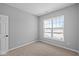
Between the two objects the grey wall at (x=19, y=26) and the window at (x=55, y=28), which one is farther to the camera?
the window at (x=55, y=28)

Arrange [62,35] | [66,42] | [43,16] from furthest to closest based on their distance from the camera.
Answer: [43,16], [62,35], [66,42]

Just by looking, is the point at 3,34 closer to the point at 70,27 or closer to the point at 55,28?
the point at 55,28

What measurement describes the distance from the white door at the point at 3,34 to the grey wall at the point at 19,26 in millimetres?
211

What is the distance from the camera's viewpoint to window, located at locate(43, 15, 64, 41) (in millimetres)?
3545

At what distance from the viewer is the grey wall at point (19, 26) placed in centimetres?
291

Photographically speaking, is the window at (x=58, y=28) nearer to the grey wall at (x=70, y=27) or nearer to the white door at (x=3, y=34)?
the grey wall at (x=70, y=27)

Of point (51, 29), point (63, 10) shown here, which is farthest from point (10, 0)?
point (51, 29)

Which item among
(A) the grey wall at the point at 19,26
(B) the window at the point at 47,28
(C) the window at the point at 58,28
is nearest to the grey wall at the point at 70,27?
(C) the window at the point at 58,28

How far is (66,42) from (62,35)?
1.51ft

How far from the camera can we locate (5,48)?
270cm

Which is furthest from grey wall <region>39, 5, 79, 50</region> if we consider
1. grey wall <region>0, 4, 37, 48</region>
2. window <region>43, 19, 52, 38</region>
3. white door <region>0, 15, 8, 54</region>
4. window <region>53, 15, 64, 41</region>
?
white door <region>0, 15, 8, 54</region>

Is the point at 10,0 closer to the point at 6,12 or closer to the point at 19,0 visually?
the point at 19,0

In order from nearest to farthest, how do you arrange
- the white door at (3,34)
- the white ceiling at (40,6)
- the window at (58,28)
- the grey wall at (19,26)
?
the white door at (3,34)
the white ceiling at (40,6)
the grey wall at (19,26)
the window at (58,28)

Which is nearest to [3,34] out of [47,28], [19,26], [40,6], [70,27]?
[19,26]
